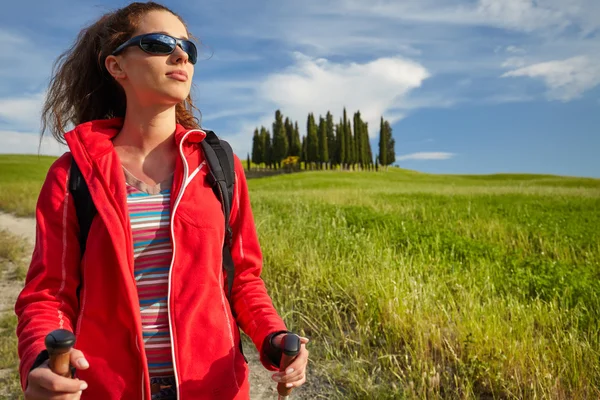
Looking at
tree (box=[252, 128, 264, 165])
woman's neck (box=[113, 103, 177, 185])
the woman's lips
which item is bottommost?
woman's neck (box=[113, 103, 177, 185])

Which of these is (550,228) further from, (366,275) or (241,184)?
(241,184)

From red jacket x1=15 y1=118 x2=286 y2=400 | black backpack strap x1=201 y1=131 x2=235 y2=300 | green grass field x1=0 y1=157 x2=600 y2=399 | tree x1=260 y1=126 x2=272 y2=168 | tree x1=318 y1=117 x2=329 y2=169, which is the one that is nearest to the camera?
red jacket x1=15 y1=118 x2=286 y2=400

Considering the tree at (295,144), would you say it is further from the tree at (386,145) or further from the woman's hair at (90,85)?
the woman's hair at (90,85)

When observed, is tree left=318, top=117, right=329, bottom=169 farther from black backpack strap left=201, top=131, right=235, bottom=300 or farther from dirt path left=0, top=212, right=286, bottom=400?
black backpack strap left=201, top=131, right=235, bottom=300

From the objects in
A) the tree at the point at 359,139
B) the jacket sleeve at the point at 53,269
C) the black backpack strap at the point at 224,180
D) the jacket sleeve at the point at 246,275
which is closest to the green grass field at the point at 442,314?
the jacket sleeve at the point at 246,275

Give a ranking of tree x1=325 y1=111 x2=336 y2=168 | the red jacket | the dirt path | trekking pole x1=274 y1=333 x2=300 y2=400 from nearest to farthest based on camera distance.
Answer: trekking pole x1=274 y1=333 x2=300 y2=400 < the red jacket < the dirt path < tree x1=325 y1=111 x2=336 y2=168

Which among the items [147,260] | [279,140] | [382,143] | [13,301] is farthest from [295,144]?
[147,260]

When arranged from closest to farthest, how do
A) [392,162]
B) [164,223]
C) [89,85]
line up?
[164,223] < [89,85] < [392,162]

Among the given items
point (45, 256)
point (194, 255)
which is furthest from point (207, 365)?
point (45, 256)

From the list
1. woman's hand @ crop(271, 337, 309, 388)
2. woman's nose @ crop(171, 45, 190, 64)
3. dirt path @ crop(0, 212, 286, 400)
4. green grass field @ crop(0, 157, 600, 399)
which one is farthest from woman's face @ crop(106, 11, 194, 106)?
dirt path @ crop(0, 212, 286, 400)

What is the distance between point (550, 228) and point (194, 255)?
9.43m

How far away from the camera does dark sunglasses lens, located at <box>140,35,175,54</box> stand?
184cm

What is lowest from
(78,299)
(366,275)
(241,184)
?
(366,275)

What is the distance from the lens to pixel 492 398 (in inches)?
131
